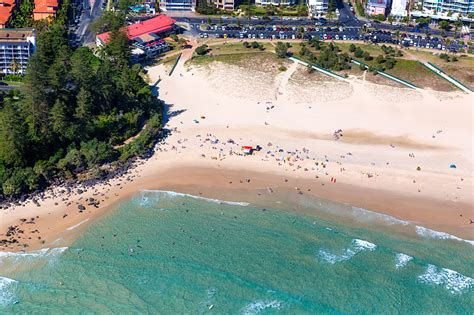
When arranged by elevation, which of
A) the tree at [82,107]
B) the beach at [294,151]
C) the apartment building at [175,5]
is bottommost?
the beach at [294,151]

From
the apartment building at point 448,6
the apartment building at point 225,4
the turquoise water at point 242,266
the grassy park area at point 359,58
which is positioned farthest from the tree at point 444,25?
the turquoise water at point 242,266

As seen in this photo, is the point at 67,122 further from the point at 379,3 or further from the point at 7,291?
the point at 379,3

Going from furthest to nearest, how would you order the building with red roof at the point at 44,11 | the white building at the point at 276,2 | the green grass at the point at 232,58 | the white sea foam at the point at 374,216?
the white building at the point at 276,2, the building with red roof at the point at 44,11, the green grass at the point at 232,58, the white sea foam at the point at 374,216

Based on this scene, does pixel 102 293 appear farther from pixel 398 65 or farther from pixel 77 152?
pixel 398 65

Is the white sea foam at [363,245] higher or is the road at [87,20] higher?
the road at [87,20]

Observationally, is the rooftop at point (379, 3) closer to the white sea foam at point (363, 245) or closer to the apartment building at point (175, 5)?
the apartment building at point (175, 5)

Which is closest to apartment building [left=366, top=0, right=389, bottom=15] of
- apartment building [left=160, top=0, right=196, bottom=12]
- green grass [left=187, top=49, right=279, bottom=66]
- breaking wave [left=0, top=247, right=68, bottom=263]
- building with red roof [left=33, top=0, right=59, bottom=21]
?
green grass [left=187, top=49, right=279, bottom=66]

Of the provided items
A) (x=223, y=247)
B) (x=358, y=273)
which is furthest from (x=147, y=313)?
(x=358, y=273)
